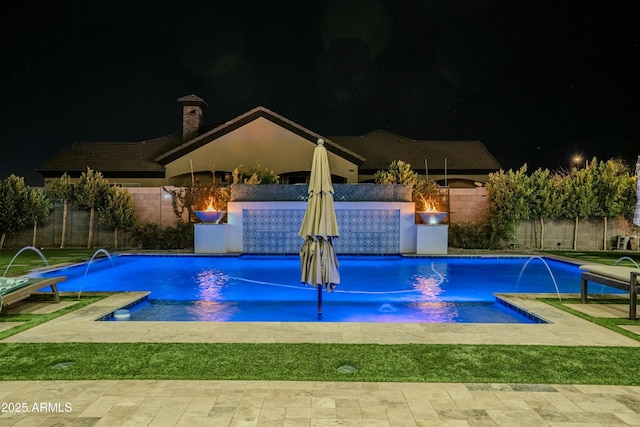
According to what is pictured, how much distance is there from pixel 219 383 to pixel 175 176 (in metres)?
21.5

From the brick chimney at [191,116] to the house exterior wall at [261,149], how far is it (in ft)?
9.95

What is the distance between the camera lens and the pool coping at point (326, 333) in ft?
17.7

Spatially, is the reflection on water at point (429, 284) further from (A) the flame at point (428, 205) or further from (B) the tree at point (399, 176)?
(B) the tree at point (399, 176)

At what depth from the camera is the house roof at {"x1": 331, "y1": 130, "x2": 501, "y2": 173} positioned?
26.3m

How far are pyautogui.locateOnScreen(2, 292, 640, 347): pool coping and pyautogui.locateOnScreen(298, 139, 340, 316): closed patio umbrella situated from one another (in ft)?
4.02

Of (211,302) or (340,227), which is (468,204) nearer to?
(340,227)

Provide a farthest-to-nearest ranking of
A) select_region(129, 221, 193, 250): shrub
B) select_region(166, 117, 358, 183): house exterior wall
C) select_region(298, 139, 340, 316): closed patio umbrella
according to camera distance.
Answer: select_region(166, 117, 358, 183): house exterior wall
select_region(129, 221, 193, 250): shrub
select_region(298, 139, 340, 316): closed patio umbrella

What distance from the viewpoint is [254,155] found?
23500 millimetres

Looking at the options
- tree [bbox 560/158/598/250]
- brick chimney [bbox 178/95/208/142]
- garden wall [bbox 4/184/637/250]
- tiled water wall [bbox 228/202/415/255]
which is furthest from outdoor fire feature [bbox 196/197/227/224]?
tree [bbox 560/158/598/250]

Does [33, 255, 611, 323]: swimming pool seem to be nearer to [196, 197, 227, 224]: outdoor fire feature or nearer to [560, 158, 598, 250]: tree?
[196, 197, 227, 224]: outdoor fire feature

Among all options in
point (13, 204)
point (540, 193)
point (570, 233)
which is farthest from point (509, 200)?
point (13, 204)

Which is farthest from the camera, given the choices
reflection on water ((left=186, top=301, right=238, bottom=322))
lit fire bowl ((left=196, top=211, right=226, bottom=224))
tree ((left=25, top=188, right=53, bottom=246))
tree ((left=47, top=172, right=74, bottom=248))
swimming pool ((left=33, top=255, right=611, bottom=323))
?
tree ((left=47, top=172, right=74, bottom=248))

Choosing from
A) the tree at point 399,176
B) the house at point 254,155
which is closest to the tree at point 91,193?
the house at point 254,155

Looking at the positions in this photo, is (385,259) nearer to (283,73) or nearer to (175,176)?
(175,176)
